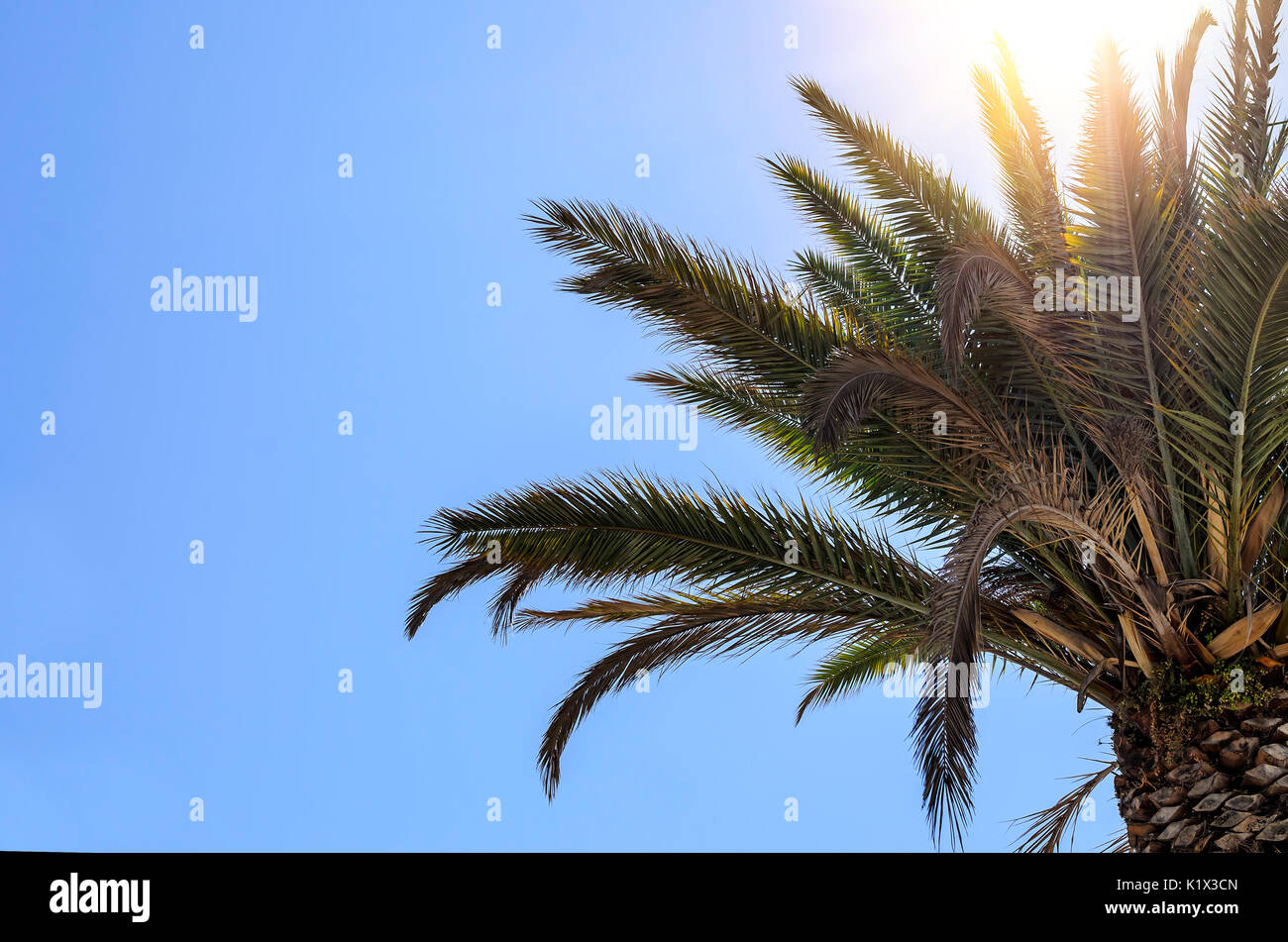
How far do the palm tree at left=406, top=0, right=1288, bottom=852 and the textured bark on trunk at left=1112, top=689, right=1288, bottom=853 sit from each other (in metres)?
0.02

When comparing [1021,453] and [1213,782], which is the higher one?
[1021,453]

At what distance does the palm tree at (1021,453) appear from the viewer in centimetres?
579

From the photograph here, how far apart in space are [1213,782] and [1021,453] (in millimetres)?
2166

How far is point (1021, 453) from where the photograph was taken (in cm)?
646

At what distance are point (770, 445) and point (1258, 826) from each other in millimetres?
4255

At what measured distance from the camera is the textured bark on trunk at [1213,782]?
234 inches

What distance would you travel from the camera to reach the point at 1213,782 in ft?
20.2

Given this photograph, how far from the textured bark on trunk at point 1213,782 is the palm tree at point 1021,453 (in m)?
0.02

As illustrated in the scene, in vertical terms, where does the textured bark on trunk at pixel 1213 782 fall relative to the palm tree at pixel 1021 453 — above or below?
below

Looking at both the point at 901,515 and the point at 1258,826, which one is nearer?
the point at 1258,826

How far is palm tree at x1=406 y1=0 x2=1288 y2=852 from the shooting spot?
579 centimetres
